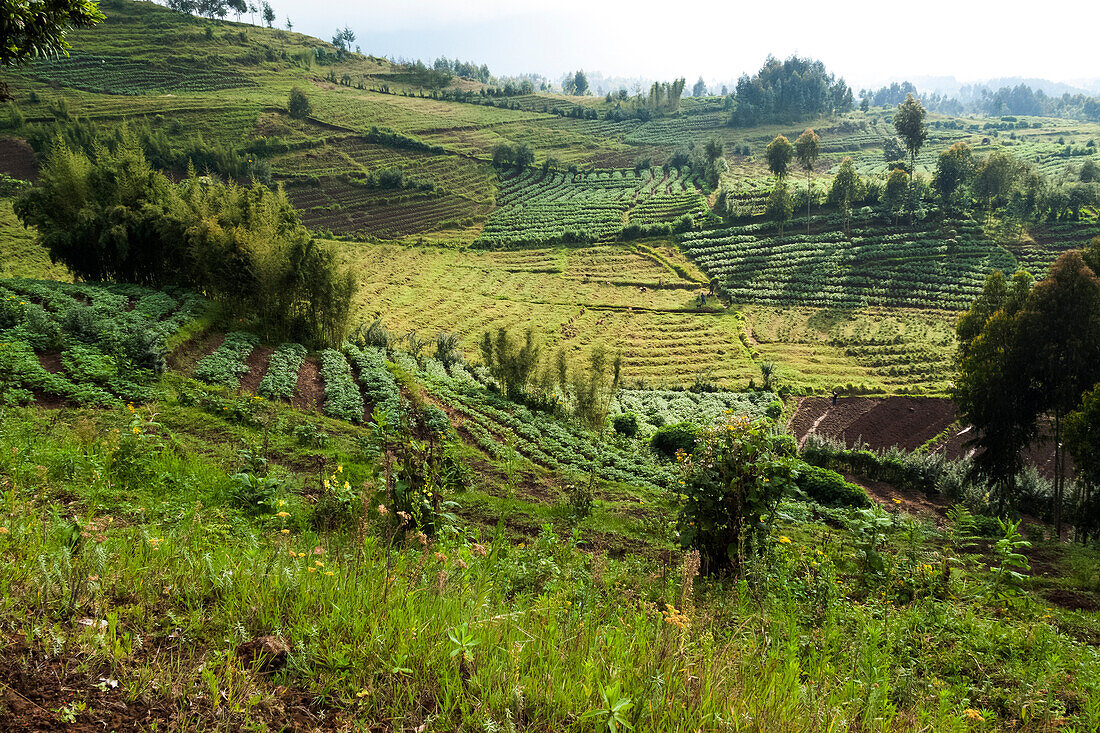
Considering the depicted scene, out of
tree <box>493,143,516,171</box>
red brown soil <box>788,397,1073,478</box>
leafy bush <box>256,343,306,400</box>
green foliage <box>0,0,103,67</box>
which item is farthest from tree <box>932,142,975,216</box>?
green foliage <box>0,0,103,67</box>

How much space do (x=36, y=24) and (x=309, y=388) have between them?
12.8 m

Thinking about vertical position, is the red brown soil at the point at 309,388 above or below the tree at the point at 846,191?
below

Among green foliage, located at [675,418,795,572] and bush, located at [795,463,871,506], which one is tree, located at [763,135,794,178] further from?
green foliage, located at [675,418,795,572]

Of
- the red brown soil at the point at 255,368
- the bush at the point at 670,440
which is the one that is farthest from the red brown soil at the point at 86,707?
the bush at the point at 670,440

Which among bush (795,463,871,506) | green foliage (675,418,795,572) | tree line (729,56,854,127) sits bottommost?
bush (795,463,871,506)

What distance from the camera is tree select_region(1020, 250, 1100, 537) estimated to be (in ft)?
56.3

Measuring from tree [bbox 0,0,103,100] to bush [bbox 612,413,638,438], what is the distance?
24743mm

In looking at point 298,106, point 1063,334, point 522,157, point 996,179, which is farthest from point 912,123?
point 298,106

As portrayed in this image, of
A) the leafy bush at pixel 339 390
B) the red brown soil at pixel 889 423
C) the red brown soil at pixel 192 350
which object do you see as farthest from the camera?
the red brown soil at pixel 889 423

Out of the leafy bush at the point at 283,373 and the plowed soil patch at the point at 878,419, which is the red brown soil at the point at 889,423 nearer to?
the plowed soil patch at the point at 878,419

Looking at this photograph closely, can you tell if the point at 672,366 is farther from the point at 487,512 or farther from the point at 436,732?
the point at 436,732

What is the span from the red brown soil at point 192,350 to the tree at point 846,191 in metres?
75.7

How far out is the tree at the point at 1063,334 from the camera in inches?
676

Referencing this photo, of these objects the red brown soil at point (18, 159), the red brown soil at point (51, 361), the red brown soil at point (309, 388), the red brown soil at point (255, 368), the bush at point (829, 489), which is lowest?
the bush at point (829, 489)
